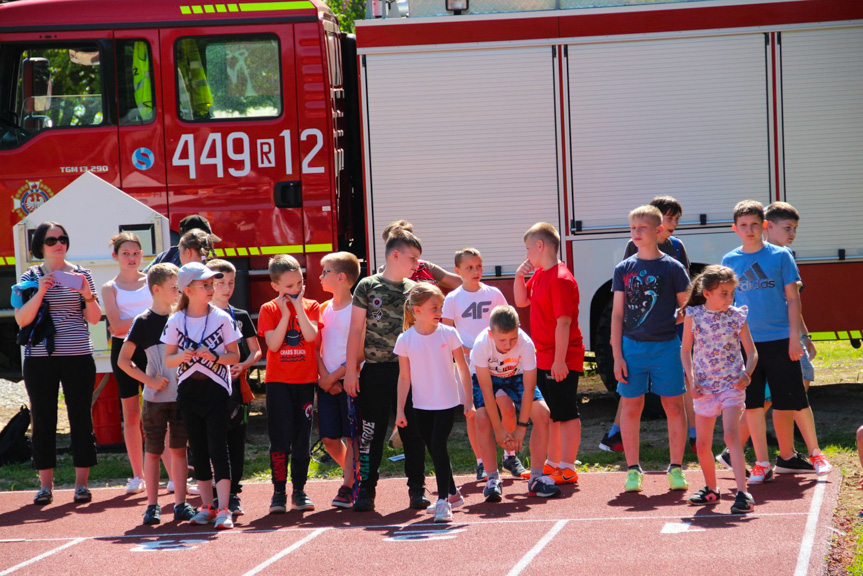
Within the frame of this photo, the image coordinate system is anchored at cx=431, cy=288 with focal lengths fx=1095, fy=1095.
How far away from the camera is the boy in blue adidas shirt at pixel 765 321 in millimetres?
6715

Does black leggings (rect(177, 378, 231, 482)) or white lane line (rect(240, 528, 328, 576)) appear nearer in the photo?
white lane line (rect(240, 528, 328, 576))

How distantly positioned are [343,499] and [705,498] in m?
2.16

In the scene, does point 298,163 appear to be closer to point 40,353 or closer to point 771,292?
point 40,353

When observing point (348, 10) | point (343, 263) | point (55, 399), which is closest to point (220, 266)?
point (343, 263)

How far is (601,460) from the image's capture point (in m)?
A: 7.84

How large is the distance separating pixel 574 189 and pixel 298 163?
233 cm

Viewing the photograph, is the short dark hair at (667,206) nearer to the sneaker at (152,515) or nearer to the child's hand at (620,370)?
the child's hand at (620,370)

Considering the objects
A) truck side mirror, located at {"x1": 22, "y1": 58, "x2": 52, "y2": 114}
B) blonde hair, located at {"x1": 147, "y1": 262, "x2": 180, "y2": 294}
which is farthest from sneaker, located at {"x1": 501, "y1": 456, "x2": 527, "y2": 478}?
truck side mirror, located at {"x1": 22, "y1": 58, "x2": 52, "y2": 114}

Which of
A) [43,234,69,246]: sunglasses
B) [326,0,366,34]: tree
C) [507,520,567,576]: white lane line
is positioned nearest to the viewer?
[507,520,567,576]: white lane line

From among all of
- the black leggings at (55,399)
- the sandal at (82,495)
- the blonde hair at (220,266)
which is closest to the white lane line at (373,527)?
the sandal at (82,495)

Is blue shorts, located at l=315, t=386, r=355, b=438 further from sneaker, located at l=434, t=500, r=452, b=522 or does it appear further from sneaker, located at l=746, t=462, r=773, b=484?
sneaker, located at l=746, t=462, r=773, b=484

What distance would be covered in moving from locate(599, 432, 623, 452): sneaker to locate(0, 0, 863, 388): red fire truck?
1305 millimetres

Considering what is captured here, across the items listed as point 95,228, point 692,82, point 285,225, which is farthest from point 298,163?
point 692,82

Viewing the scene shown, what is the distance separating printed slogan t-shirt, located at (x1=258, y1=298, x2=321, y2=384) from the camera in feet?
21.8
